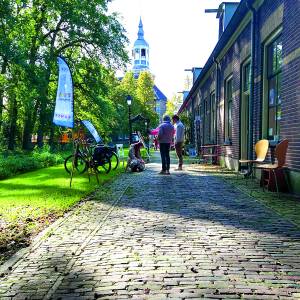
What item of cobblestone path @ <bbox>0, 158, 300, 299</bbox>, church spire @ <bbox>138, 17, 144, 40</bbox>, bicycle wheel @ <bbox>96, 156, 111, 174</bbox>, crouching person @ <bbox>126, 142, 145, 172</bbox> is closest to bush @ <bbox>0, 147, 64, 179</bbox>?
bicycle wheel @ <bbox>96, 156, 111, 174</bbox>

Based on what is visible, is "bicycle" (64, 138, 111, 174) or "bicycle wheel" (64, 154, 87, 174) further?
"bicycle wheel" (64, 154, 87, 174)

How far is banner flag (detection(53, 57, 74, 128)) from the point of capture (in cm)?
952

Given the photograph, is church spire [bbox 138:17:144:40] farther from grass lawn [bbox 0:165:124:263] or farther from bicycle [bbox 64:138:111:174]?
grass lawn [bbox 0:165:124:263]

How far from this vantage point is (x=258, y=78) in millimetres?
11484

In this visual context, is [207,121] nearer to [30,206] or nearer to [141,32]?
[30,206]

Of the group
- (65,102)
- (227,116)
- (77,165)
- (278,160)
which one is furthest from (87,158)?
(227,116)

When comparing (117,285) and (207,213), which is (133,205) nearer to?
(207,213)

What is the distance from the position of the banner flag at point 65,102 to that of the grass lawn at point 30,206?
1506mm

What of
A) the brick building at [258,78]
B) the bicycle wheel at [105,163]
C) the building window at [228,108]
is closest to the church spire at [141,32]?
the brick building at [258,78]

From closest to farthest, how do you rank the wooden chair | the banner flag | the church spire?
1. the wooden chair
2. the banner flag
3. the church spire

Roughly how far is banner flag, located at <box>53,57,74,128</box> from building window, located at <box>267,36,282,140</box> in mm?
4626

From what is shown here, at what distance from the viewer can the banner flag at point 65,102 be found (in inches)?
375

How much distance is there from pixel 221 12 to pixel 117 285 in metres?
17.5

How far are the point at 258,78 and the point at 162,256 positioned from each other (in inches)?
326
